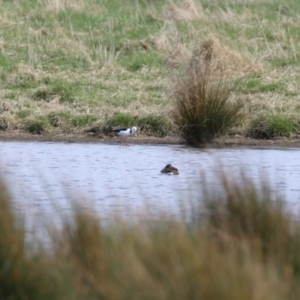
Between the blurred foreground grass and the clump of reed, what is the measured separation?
581 centimetres

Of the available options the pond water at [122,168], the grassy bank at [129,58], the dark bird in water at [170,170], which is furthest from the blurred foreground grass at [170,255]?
the grassy bank at [129,58]

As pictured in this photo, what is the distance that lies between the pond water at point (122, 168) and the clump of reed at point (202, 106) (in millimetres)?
243

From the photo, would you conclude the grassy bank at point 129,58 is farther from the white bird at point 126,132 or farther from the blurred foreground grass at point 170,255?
the blurred foreground grass at point 170,255

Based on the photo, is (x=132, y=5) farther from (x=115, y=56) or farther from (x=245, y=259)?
(x=245, y=259)

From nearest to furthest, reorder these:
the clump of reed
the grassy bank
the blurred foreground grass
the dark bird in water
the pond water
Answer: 1. the blurred foreground grass
2. the pond water
3. the dark bird in water
4. the clump of reed
5. the grassy bank

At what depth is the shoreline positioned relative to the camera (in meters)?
12.5

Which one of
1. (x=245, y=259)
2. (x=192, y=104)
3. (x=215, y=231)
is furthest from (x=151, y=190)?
(x=245, y=259)

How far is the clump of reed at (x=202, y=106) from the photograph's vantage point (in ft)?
39.2

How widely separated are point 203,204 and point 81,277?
1.02 meters

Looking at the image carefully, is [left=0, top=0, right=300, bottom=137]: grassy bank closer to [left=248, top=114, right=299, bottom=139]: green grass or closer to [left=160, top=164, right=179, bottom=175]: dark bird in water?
[left=248, top=114, right=299, bottom=139]: green grass

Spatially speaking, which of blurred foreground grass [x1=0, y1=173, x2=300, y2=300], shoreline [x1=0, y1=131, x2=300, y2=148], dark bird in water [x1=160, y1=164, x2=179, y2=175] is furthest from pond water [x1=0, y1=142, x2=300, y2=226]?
blurred foreground grass [x1=0, y1=173, x2=300, y2=300]

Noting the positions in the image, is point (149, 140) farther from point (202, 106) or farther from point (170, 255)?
point (170, 255)

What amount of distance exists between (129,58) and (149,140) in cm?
312

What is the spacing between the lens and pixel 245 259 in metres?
4.76
